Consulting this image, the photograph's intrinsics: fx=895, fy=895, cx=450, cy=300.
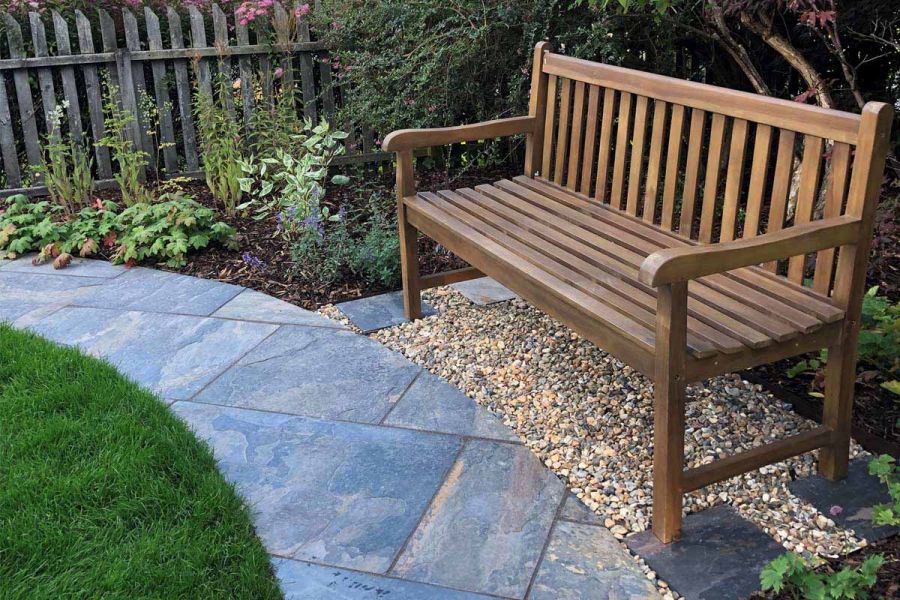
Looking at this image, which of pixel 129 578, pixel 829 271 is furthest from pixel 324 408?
pixel 829 271

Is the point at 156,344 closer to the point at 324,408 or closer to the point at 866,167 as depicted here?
the point at 324,408

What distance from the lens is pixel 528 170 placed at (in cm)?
446

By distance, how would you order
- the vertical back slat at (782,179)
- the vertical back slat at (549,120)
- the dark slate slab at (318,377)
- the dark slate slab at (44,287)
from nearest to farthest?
the vertical back slat at (782,179) → the dark slate slab at (318,377) → the vertical back slat at (549,120) → the dark slate slab at (44,287)

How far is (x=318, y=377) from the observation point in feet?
12.5

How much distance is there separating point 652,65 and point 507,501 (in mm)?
3639

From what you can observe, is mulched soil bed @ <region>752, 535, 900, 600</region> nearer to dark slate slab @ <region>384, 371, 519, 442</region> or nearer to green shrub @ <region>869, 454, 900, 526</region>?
green shrub @ <region>869, 454, 900, 526</region>

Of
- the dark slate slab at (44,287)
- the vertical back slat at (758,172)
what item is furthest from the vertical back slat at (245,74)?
the vertical back slat at (758,172)

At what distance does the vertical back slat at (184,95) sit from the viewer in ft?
21.0

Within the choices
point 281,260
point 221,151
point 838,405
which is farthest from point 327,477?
point 221,151

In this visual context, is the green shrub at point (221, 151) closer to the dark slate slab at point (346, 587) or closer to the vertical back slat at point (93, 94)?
the vertical back slat at point (93, 94)

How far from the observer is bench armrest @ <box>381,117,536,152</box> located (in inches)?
161

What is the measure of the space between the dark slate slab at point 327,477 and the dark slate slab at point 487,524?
6cm

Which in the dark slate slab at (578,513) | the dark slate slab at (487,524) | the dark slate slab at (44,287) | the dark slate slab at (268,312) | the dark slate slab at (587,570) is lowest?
the dark slate slab at (44,287)

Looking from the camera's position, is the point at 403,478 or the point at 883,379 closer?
the point at 403,478
